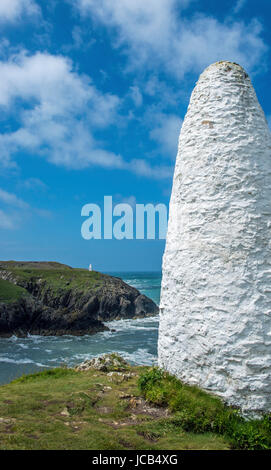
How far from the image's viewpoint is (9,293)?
37.3 metres

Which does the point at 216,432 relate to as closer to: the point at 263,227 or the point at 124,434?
the point at 124,434

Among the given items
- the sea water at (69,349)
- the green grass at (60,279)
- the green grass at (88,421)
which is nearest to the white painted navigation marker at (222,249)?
the green grass at (88,421)

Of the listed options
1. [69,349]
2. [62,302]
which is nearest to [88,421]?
[69,349]

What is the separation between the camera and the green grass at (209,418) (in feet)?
19.8

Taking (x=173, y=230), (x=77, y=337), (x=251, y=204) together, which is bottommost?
(x=77, y=337)

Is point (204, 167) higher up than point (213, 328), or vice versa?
point (204, 167)

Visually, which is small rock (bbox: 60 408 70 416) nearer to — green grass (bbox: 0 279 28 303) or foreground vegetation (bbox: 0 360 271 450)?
foreground vegetation (bbox: 0 360 271 450)

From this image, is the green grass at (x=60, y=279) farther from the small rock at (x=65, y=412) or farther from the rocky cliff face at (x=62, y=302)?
the small rock at (x=65, y=412)

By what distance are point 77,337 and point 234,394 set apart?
2964 centimetres

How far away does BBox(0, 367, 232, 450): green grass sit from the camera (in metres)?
5.54

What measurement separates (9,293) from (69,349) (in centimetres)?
1198

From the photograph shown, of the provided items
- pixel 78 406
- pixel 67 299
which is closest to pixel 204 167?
pixel 78 406

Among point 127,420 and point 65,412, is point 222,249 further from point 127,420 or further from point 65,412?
point 65,412

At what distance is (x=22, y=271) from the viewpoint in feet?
173
